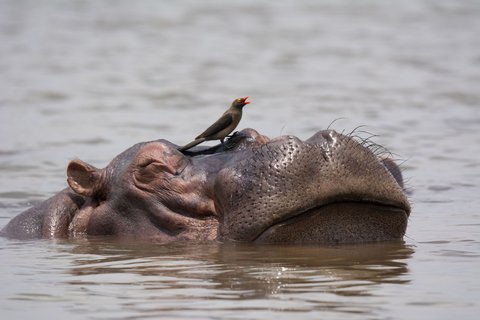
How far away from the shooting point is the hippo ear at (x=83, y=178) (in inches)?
292

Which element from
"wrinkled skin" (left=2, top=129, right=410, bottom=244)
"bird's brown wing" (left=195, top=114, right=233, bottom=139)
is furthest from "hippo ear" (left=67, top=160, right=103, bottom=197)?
"bird's brown wing" (left=195, top=114, right=233, bottom=139)

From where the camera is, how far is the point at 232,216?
21.7 feet

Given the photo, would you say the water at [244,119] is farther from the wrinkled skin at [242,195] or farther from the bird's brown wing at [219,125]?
the bird's brown wing at [219,125]

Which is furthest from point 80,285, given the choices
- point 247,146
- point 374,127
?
point 374,127

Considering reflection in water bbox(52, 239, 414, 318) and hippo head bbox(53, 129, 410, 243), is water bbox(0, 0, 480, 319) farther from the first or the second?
hippo head bbox(53, 129, 410, 243)

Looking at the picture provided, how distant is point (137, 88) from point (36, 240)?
8676 millimetres

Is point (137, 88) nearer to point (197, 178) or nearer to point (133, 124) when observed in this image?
point (133, 124)

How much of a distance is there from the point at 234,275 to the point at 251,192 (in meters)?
0.60

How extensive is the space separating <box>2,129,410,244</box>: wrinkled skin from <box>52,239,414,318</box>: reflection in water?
0.37ft

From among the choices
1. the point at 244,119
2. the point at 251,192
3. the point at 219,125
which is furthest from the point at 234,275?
the point at 244,119

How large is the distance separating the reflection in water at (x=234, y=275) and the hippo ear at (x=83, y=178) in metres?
0.34

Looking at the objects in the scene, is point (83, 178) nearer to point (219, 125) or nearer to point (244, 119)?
point (219, 125)

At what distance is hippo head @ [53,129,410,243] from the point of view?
21.0 ft

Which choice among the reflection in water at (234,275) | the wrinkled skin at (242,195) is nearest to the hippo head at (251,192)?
the wrinkled skin at (242,195)
